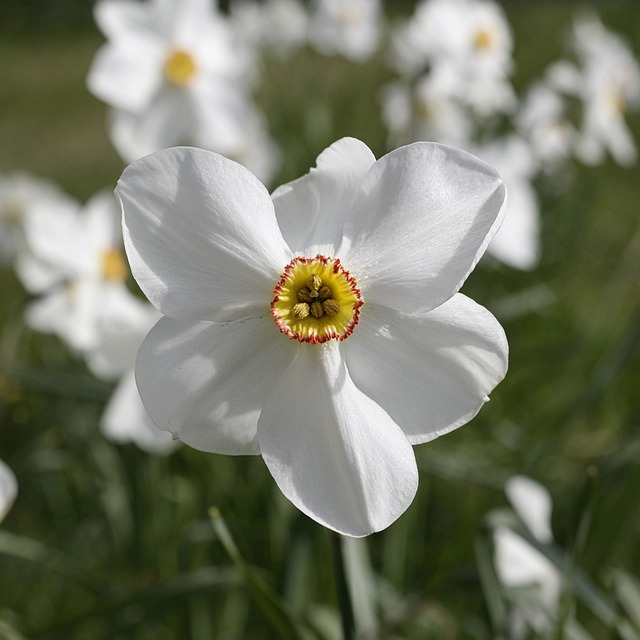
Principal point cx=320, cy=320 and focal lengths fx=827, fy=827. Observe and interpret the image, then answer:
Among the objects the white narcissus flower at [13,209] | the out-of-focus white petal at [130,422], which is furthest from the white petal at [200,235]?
the white narcissus flower at [13,209]

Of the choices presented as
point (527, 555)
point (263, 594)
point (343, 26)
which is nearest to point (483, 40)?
point (343, 26)

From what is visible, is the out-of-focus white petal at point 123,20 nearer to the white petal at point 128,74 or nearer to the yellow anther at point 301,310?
the white petal at point 128,74

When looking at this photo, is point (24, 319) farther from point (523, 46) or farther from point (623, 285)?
point (523, 46)

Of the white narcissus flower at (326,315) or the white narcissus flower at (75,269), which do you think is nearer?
the white narcissus flower at (326,315)

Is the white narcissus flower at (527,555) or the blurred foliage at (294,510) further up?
the white narcissus flower at (527,555)

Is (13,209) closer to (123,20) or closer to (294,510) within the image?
(123,20)

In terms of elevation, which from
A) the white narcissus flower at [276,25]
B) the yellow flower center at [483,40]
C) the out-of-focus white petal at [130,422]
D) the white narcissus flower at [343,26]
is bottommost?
the white narcissus flower at [276,25]
